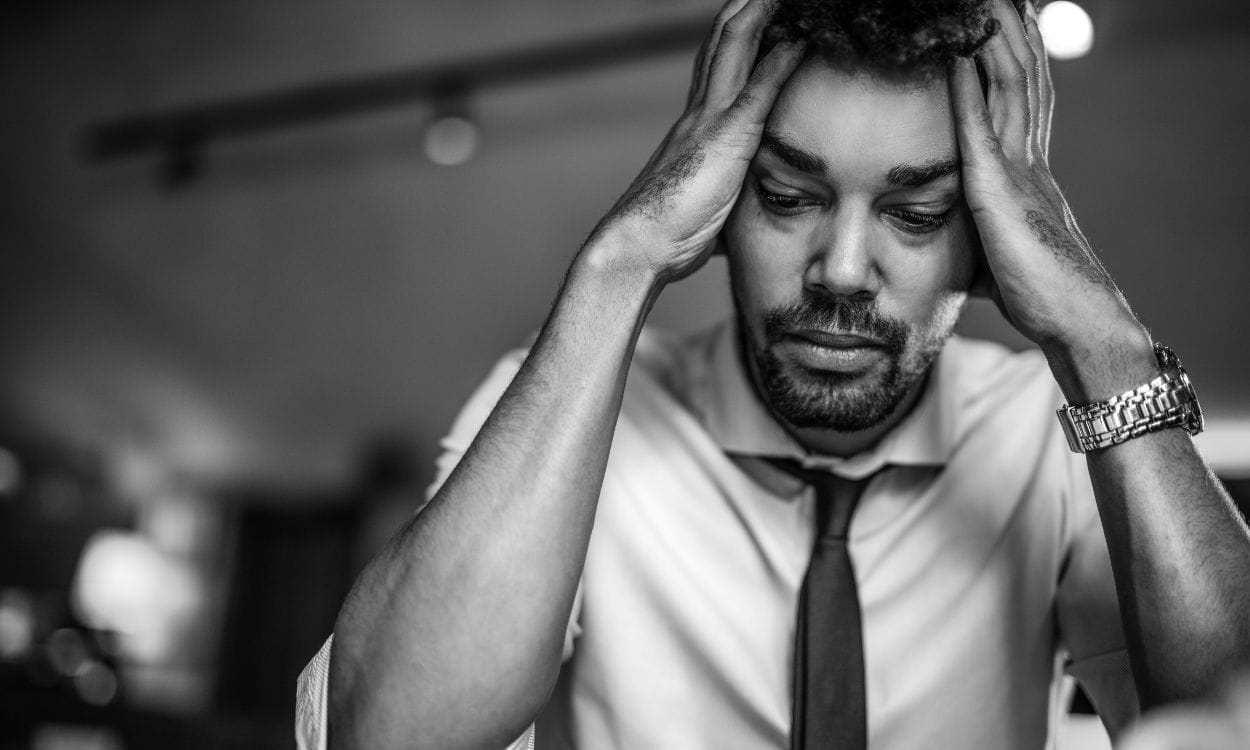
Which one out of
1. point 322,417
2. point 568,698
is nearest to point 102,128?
point 322,417

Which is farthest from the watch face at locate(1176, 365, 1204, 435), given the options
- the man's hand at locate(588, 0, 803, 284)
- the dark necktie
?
the man's hand at locate(588, 0, 803, 284)

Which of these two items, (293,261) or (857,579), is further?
(293,261)

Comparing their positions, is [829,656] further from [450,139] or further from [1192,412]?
[450,139]

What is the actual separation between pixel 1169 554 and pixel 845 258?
438mm

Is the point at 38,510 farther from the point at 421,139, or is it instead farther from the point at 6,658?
the point at 421,139

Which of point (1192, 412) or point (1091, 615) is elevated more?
point (1192, 412)

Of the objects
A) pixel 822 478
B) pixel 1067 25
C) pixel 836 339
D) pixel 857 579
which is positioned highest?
pixel 1067 25

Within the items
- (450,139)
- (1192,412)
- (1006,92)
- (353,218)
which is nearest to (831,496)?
(1192,412)

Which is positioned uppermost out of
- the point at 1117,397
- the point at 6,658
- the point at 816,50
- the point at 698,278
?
the point at 698,278

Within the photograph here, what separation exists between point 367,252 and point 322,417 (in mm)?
1244

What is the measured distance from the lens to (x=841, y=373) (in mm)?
1199

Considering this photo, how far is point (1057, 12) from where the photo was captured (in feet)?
9.98

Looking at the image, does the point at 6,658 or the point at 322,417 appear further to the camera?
the point at 322,417

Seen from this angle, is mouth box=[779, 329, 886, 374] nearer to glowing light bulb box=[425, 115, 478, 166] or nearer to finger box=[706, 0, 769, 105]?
finger box=[706, 0, 769, 105]
